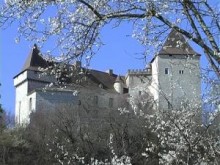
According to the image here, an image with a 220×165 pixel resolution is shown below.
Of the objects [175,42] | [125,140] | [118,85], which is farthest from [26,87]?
[175,42]

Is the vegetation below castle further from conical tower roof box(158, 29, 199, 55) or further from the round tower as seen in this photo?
the round tower

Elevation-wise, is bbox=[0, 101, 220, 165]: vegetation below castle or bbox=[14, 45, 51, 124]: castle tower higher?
bbox=[14, 45, 51, 124]: castle tower

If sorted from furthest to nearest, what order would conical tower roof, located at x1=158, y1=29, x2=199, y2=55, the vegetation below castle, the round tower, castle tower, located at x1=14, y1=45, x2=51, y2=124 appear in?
the round tower
castle tower, located at x1=14, y1=45, x2=51, y2=124
the vegetation below castle
conical tower roof, located at x1=158, y1=29, x2=199, y2=55

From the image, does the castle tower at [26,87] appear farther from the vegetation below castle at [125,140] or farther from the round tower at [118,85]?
the vegetation below castle at [125,140]

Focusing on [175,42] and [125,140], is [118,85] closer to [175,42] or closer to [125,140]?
[125,140]

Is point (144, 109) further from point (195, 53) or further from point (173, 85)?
point (195, 53)

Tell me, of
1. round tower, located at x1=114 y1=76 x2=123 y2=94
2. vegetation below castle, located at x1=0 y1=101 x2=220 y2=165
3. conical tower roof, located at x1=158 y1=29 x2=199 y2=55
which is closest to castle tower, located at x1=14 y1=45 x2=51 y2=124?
round tower, located at x1=114 y1=76 x2=123 y2=94

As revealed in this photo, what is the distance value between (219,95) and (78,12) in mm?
1650

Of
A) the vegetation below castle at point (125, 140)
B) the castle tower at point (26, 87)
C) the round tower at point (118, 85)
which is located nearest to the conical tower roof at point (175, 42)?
the vegetation below castle at point (125, 140)

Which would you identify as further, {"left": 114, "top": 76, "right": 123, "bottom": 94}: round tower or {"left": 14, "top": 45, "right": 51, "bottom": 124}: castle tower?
{"left": 114, "top": 76, "right": 123, "bottom": 94}: round tower

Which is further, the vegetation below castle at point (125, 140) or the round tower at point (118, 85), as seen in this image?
the round tower at point (118, 85)

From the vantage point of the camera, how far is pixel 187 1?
4.92 meters

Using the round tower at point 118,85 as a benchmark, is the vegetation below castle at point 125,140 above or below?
below

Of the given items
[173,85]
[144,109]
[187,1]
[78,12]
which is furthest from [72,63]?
[144,109]
